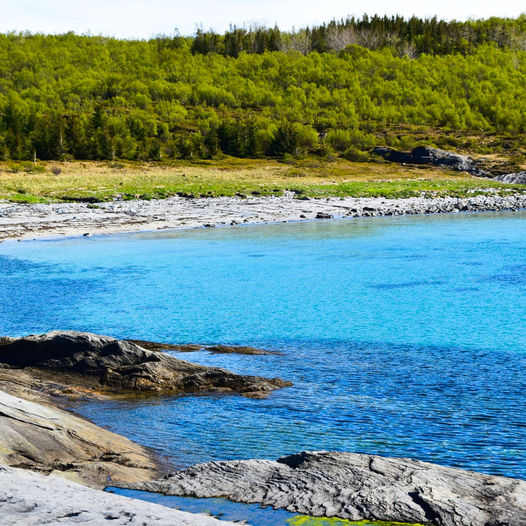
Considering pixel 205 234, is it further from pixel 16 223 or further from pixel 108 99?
pixel 108 99

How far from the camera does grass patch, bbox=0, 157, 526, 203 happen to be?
47.6 meters

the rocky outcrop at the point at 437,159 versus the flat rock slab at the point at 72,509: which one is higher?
the rocky outcrop at the point at 437,159

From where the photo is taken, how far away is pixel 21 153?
7544 centimetres

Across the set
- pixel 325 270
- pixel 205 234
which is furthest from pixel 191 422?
pixel 205 234

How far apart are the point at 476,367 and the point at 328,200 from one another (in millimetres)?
34994

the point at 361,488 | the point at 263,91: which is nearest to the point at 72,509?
the point at 361,488

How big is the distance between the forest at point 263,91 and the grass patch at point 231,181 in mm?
8368

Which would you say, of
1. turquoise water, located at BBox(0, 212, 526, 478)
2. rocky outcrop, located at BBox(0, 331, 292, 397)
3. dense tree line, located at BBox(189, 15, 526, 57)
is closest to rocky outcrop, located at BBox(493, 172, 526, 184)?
turquoise water, located at BBox(0, 212, 526, 478)

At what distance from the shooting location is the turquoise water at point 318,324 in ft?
27.3

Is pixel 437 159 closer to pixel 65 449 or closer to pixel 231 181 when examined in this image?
pixel 231 181

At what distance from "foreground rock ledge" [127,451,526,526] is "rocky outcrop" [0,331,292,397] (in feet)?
10.7

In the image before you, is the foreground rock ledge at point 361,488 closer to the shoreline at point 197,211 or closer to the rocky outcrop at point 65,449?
the rocky outcrop at point 65,449

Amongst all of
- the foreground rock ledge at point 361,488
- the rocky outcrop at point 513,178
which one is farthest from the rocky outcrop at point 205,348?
the rocky outcrop at point 513,178

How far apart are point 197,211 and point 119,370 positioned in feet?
101
